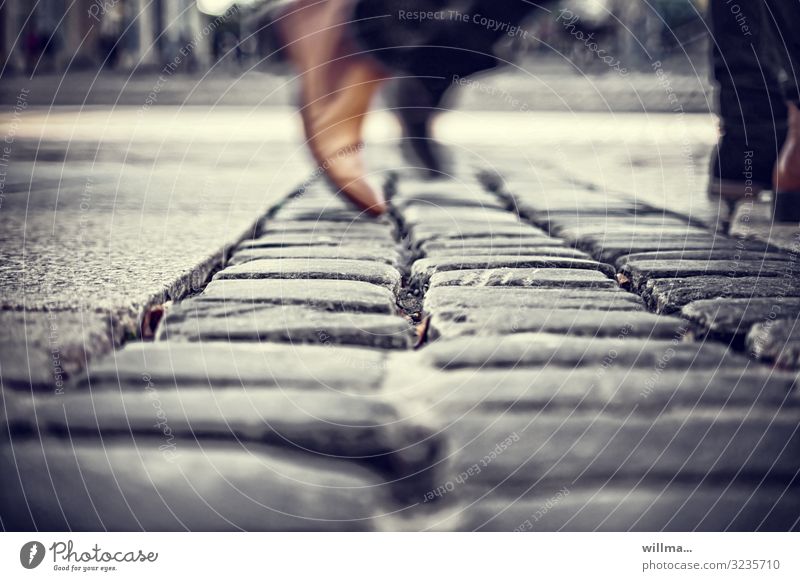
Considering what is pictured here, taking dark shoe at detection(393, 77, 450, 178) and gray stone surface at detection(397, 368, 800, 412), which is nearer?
gray stone surface at detection(397, 368, 800, 412)

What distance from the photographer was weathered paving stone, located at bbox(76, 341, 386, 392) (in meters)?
1.04

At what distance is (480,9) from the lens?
242 cm

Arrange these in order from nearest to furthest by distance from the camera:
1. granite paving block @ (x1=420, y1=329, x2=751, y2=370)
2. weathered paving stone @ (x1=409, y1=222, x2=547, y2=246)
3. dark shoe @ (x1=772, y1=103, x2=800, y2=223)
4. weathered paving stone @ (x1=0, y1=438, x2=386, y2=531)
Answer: weathered paving stone @ (x1=0, y1=438, x2=386, y2=531)
granite paving block @ (x1=420, y1=329, x2=751, y2=370)
weathered paving stone @ (x1=409, y1=222, x2=547, y2=246)
dark shoe @ (x1=772, y1=103, x2=800, y2=223)

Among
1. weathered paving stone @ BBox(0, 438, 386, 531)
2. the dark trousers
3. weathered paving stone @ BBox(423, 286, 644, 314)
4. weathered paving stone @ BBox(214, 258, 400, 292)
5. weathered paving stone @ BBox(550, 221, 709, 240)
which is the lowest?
weathered paving stone @ BBox(0, 438, 386, 531)

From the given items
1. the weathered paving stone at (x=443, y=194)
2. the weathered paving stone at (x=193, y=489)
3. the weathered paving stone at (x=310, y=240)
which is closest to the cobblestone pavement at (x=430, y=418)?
the weathered paving stone at (x=193, y=489)

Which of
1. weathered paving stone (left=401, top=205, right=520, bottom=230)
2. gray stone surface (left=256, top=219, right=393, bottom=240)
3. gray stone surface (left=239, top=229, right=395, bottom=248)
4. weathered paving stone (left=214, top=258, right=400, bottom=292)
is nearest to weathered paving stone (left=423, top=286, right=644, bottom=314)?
weathered paving stone (left=214, top=258, right=400, bottom=292)

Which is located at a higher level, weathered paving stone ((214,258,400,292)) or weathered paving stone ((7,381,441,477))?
weathered paving stone ((214,258,400,292))

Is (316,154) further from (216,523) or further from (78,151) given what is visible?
(78,151)

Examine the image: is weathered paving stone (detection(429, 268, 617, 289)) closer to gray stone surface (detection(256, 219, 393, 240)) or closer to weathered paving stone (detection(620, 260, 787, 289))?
weathered paving stone (detection(620, 260, 787, 289))

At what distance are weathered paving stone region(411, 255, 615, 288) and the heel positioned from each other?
2.40ft

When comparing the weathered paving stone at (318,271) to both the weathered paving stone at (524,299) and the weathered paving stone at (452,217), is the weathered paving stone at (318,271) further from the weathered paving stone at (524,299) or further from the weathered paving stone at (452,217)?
the weathered paving stone at (452,217)

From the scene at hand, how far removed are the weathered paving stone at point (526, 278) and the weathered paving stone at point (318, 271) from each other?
0.08 m

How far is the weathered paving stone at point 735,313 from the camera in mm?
1289

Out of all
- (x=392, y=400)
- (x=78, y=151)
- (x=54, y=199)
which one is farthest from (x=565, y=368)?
(x=78, y=151)
